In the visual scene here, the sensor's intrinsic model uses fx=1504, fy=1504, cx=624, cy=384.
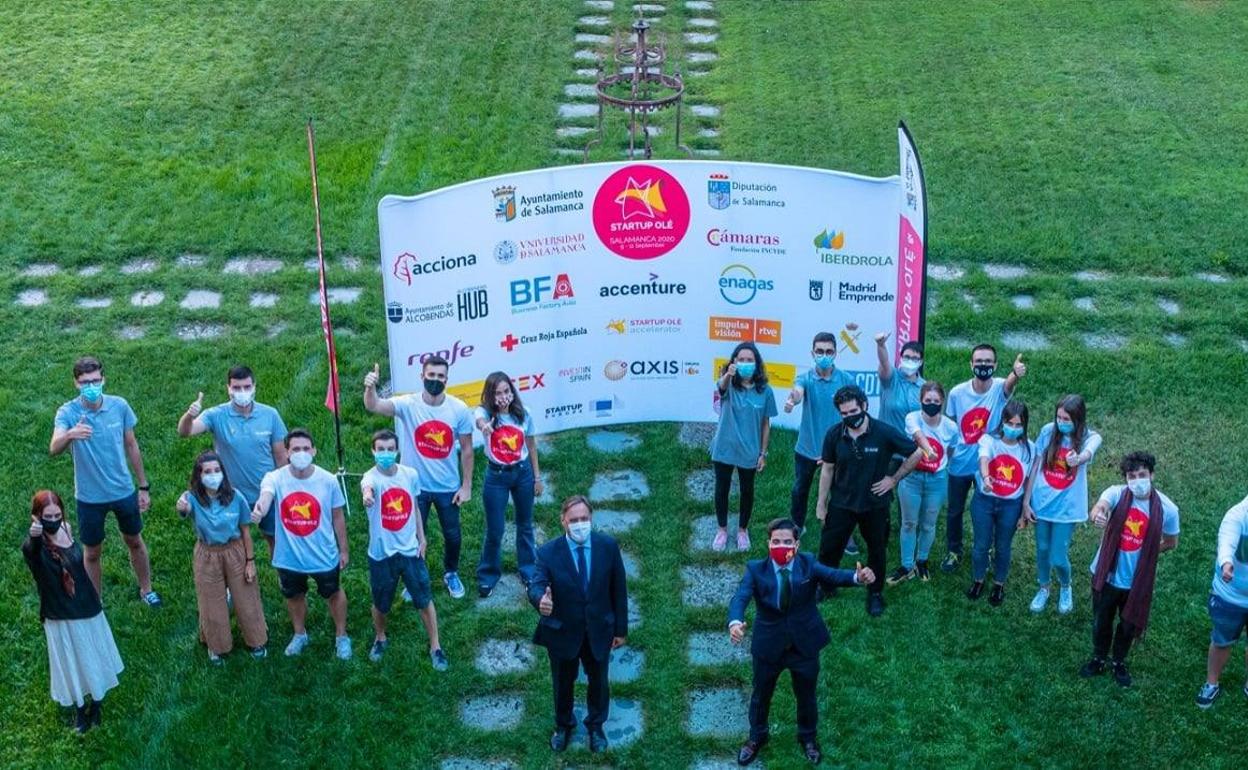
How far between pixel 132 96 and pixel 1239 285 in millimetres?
12164

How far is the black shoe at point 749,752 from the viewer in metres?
9.06

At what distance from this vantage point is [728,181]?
11.8m

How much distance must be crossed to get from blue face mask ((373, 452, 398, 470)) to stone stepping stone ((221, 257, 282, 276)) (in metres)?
5.48

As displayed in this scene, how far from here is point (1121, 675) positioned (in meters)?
9.69

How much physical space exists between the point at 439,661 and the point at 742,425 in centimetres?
272

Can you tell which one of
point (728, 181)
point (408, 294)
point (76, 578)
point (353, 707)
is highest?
point (728, 181)

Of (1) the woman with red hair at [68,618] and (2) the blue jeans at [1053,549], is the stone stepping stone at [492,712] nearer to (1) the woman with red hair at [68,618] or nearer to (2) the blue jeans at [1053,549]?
(1) the woman with red hair at [68,618]

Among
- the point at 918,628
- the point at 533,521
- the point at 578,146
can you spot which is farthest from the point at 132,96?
the point at 918,628

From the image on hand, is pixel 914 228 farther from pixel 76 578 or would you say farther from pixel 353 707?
pixel 76 578

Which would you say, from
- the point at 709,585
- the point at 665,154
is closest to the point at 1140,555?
the point at 709,585

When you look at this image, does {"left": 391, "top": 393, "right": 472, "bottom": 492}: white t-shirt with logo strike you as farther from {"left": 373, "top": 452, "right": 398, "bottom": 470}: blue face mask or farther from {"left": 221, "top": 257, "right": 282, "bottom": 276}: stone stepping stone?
{"left": 221, "top": 257, "right": 282, "bottom": 276}: stone stepping stone

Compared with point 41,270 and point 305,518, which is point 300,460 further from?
point 41,270

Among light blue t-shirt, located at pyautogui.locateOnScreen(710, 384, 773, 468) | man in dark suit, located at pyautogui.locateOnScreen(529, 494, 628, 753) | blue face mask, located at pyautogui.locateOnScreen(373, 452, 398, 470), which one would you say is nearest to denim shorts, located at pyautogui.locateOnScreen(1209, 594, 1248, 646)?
light blue t-shirt, located at pyautogui.locateOnScreen(710, 384, 773, 468)

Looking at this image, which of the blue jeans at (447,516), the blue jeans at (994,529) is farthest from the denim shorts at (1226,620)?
the blue jeans at (447,516)
